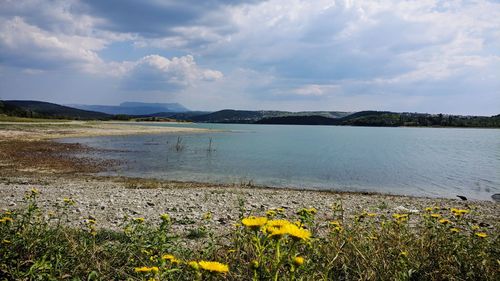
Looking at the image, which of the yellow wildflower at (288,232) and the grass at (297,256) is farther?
the grass at (297,256)

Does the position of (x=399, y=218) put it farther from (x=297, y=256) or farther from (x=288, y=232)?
(x=288, y=232)

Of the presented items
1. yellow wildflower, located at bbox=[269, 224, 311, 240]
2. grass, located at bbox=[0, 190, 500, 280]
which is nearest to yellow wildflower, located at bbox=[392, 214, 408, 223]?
grass, located at bbox=[0, 190, 500, 280]

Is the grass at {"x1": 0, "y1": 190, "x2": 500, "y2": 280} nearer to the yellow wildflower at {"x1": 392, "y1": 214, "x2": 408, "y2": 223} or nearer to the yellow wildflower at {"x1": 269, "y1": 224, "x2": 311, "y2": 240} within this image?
the yellow wildflower at {"x1": 392, "y1": 214, "x2": 408, "y2": 223}

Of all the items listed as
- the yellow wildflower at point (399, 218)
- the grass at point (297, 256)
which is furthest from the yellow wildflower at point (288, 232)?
A: the yellow wildflower at point (399, 218)

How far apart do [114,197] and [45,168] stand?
16.7 metres

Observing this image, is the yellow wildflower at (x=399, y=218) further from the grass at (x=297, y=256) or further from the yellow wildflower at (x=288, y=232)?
the yellow wildflower at (x=288, y=232)

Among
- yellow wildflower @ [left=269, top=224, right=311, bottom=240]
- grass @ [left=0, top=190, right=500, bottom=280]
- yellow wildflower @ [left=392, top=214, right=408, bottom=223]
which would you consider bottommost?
grass @ [left=0, top=190, right=500, bottom=280]

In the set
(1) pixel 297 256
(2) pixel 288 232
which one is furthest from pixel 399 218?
(2) pixel 288 232

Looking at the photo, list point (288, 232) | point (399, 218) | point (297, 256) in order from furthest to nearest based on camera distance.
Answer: point (399, 218) < point (297, 256) < point (288, 232)

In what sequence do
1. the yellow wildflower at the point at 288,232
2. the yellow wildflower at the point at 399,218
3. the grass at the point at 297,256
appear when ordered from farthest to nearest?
1. the yellow wildflower at the point at 399,218
2. the grass at the point at 297,256
3. the yellow wildflower at the point at 288,232

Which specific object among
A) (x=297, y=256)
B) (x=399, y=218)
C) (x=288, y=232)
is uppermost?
(x=288, y=232)

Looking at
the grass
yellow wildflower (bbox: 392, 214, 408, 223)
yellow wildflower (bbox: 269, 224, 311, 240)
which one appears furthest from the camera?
yellow wildflower (bbox: 392, 214, 408, 223)

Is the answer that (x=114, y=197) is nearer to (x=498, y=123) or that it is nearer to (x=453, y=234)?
(x=453, y=234)

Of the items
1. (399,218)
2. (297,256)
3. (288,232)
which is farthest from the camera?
(399,218)
